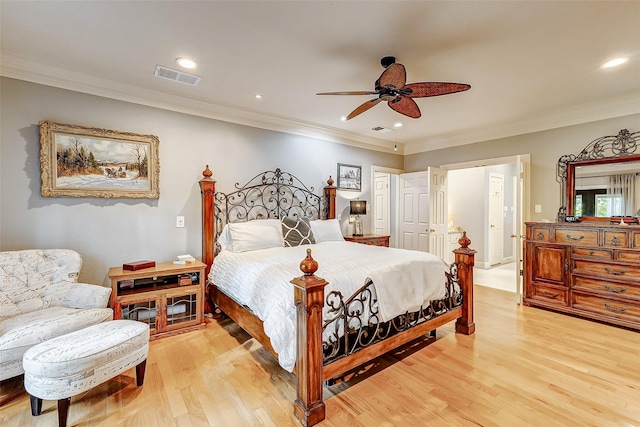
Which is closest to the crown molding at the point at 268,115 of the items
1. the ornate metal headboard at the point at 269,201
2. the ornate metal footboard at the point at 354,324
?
the ornate metal headboard at the point at 269,201

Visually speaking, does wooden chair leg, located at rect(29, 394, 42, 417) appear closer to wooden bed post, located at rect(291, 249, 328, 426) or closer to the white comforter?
the white comforter

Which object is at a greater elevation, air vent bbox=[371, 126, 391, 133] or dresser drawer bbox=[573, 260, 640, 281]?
air vent bbox=[371, 126, 391, 133]

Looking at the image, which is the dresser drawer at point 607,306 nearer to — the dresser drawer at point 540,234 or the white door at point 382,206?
the dresser drawer at point 540,234

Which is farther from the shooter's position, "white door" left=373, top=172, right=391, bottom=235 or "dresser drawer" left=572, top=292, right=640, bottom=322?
"white door" left=373, top=172, right=391, bottom=235

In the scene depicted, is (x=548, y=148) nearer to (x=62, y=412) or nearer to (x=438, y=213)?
(x=438, y=213)

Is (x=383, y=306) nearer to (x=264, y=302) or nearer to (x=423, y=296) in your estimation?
(x=423, y=296)

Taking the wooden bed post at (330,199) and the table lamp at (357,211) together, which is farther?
the table lamp at (357,211)

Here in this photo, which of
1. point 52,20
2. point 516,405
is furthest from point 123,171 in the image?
point 516,405

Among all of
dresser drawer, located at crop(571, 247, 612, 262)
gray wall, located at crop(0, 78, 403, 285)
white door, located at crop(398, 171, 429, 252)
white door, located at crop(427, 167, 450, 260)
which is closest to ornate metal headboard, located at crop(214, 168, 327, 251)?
gray wall, located at crop(0, 78, 403, 285)

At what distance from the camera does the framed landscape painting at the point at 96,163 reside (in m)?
2.66

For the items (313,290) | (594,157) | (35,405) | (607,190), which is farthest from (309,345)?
(594,157)

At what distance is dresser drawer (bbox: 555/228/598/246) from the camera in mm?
3328

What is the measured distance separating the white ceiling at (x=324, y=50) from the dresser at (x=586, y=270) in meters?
1.49

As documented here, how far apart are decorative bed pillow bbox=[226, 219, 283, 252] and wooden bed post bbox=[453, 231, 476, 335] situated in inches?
79.9
